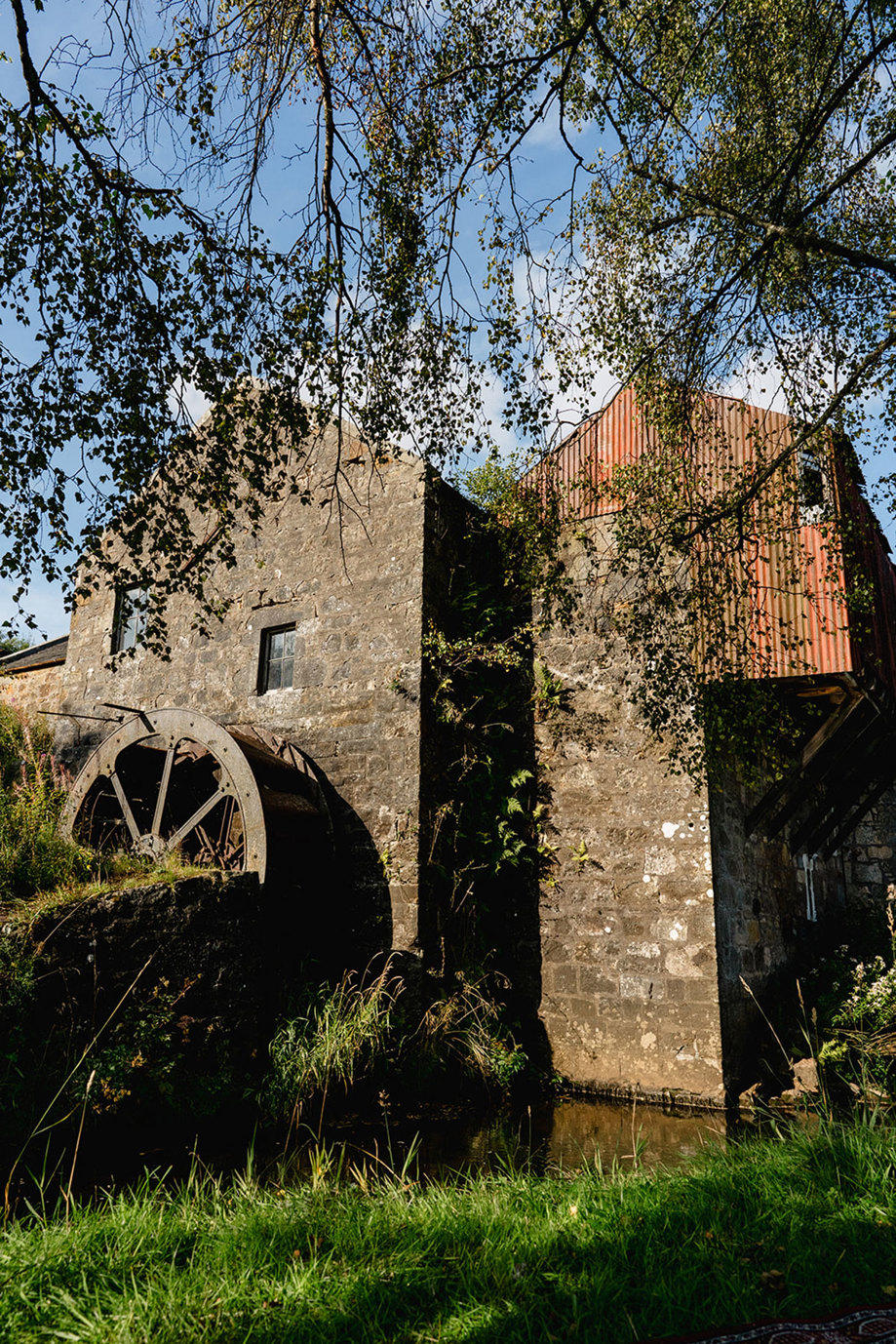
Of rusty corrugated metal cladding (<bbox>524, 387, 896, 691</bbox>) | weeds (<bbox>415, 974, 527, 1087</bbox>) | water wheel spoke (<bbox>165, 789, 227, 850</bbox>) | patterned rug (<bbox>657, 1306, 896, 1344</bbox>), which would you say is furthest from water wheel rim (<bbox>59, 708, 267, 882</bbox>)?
patterned rug (<bbox>657, 1306, 896, 1344</bbox>)

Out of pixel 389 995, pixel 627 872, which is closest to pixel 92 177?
pixel 389 995

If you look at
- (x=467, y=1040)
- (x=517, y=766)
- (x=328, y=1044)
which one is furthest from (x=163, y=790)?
(x=467, y=1040)

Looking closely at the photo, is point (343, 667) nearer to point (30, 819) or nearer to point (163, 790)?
point (163, 790)

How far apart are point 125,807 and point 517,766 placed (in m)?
3.45

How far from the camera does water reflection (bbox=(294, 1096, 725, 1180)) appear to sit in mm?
4695

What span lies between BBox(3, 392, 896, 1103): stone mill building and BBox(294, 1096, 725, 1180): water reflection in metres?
0.50

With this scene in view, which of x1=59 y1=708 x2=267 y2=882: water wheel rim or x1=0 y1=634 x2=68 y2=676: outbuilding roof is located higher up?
x1=0 y1=634 x2=68 y2=676: outbuilding roof

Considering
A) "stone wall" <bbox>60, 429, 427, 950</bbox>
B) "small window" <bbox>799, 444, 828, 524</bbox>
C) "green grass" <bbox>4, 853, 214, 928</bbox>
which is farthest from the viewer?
"stone wall" <bbox>60, 429, 427, 950</bbox>

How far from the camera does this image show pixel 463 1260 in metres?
2.69

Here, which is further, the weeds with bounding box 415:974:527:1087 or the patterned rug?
the weeds with bounding box 415:974:527:1087

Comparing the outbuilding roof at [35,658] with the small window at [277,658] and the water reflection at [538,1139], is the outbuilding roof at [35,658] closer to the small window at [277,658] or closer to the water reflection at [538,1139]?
the small window at [277,658]

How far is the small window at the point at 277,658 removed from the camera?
8.13 meters

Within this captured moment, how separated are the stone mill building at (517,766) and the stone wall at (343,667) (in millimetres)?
22

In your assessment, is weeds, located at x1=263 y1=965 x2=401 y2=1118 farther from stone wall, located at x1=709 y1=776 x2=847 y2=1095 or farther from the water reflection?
stone wall, located at x1=709 y1=776 x2=847 y2=1095
